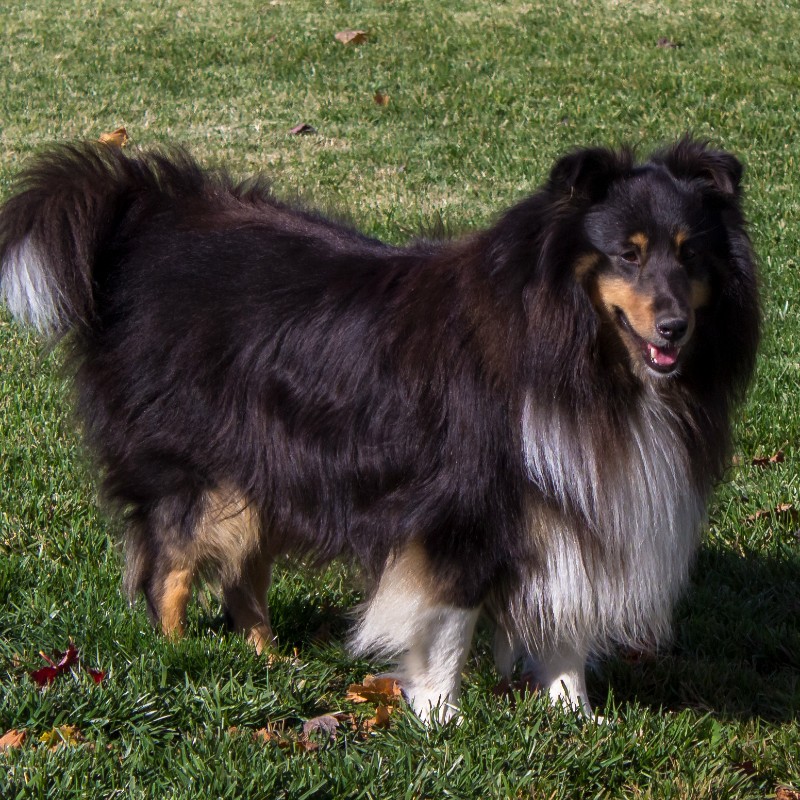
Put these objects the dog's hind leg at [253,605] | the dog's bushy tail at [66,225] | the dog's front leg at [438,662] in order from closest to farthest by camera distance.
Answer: the dog's front leg at [438,662]
the dog's bushy tail at [66,225]
the dog's hind leg at [253,605]

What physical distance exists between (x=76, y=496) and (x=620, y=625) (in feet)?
8.27

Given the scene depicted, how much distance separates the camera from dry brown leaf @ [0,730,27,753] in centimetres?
337

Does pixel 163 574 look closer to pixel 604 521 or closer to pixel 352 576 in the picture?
pixel 352 576

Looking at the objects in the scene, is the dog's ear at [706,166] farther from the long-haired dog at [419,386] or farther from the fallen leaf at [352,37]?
the fallen leaf at [352,37]

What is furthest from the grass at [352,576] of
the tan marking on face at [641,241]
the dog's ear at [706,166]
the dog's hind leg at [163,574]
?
the tan marking on face at [641,241]

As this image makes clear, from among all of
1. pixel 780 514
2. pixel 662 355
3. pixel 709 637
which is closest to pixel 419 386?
pixel 662 355

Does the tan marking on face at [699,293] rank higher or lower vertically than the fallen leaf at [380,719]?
higher

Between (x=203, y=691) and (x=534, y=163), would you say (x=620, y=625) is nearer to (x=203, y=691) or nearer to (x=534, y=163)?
(x=203, y=691)

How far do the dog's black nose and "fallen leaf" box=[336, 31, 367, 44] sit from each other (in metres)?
10.1

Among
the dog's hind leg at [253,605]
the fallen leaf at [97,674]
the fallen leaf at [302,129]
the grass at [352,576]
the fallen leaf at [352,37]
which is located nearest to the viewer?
the grass at [352,576]

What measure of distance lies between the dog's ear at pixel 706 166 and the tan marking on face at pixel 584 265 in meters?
0.45

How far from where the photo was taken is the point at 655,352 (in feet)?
10.3

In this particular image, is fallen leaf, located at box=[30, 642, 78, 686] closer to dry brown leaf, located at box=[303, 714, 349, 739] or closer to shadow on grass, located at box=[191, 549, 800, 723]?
shadow on grass, located at box=[191, 549, 800, 723]

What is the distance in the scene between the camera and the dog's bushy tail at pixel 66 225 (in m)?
3.96
